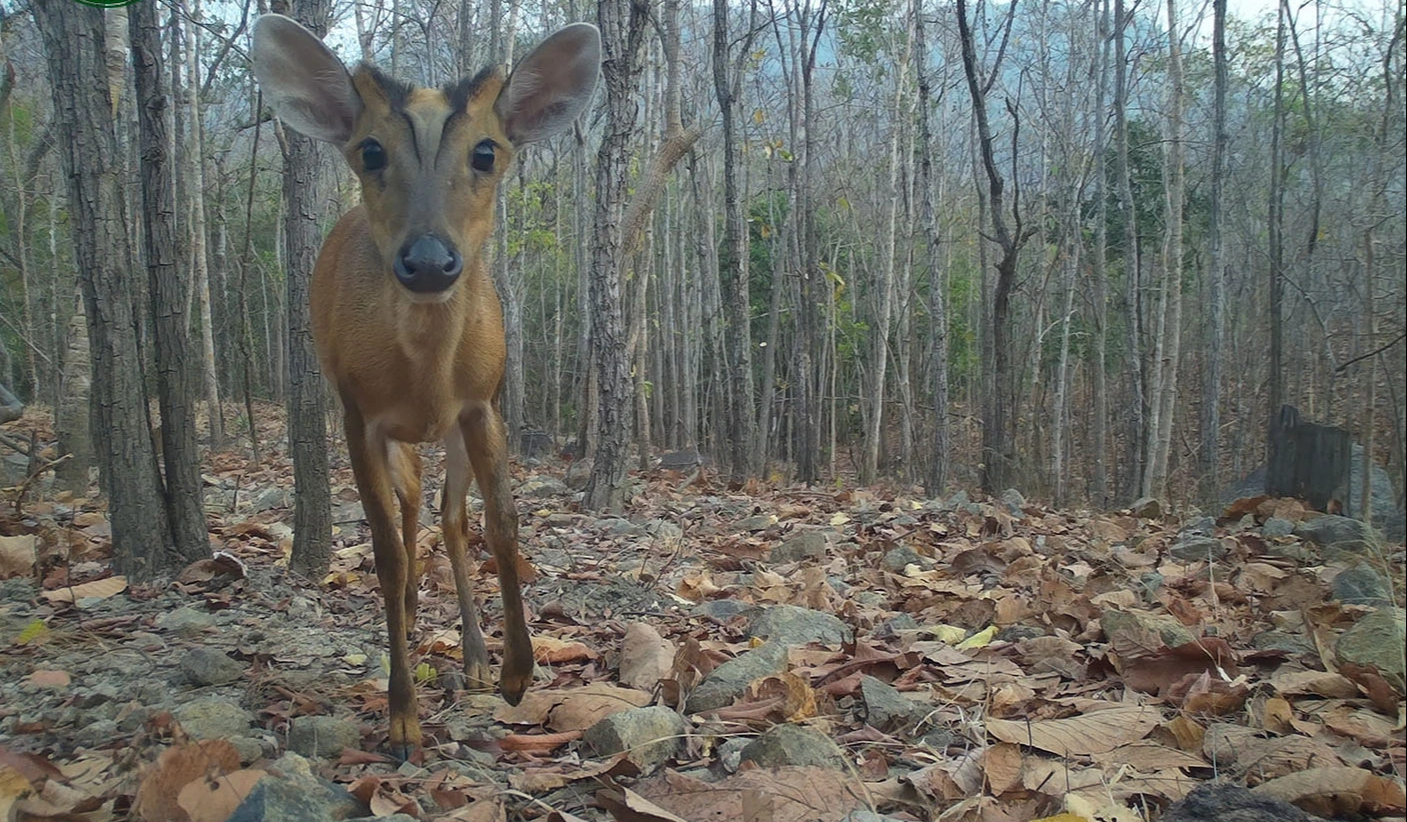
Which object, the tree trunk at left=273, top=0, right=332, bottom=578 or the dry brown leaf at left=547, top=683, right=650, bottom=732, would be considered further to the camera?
the tree trunk at left=273, top=0, right=332, bottom=578

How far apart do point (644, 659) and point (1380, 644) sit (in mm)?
2289

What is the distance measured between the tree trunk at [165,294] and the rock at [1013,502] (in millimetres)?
6416

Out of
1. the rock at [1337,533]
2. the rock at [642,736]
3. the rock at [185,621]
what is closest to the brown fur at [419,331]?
the rock at [642,736]

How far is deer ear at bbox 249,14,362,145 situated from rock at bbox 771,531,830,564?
3845mm

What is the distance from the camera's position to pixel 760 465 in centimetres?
1524

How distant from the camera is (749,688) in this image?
3340 millimetres

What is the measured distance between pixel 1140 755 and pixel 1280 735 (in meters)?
0.41

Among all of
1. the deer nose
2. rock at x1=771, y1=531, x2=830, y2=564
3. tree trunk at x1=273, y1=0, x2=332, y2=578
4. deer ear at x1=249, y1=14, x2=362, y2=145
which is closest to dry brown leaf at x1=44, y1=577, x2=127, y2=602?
tree trunk at x1=273, y1=0, x2=332, y2=578

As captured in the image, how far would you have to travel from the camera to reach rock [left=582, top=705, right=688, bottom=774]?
9.36ft

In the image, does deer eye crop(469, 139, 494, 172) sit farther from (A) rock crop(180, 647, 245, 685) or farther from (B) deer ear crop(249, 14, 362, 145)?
(A) rock crop(180, 647, 245, 685)

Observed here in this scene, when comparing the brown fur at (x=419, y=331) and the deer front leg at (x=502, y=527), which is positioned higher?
the brown fur at (x=419, y=331)

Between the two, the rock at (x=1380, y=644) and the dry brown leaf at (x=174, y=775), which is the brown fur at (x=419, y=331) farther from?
the rock at (x=1380, y=644)

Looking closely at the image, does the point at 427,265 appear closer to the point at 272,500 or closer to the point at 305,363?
the point at 305,363

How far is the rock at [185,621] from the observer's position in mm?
4266
